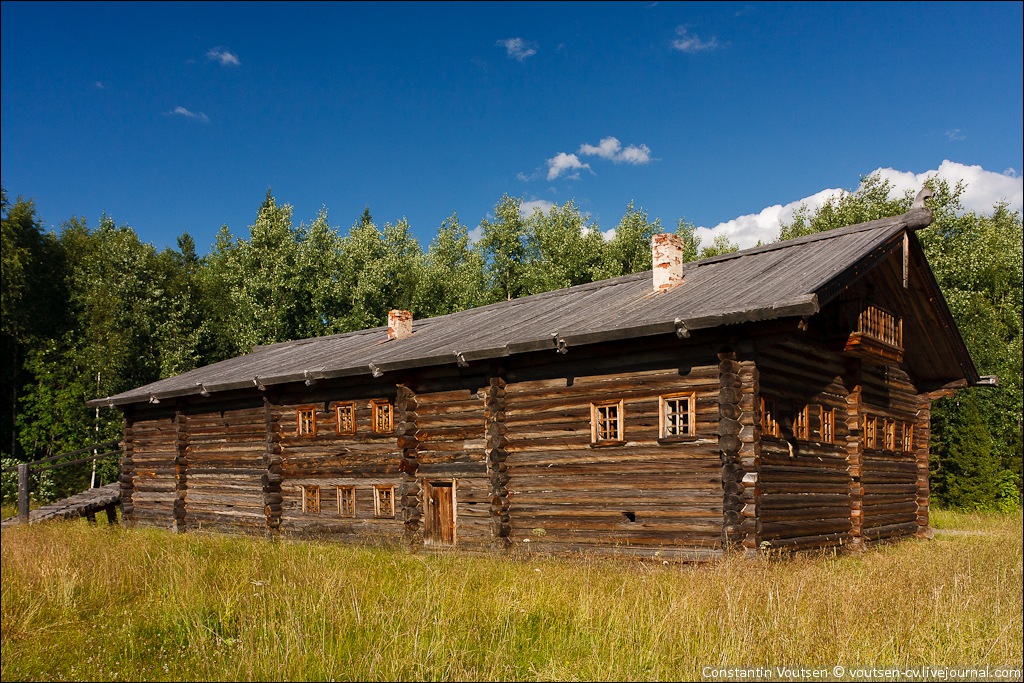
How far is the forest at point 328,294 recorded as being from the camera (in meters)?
31.6

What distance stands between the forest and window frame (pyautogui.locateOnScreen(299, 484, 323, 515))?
15.1 metres

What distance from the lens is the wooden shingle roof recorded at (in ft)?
46.5

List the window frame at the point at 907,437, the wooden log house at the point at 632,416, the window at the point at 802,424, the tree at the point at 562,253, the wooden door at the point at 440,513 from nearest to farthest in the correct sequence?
the wooden log house at the point at 632,416, the window at the point at 802,424, the wooden door at the point at 440,513, the window frame at the point at 907,437, the tree at the point at 562,253

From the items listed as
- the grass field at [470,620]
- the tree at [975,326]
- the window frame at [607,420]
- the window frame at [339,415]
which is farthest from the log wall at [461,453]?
the tree at [975,326]

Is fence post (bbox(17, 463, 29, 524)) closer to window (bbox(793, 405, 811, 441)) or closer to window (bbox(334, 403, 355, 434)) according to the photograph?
window (bbox(334, 403, 355, 434))

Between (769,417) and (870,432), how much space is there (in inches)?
226

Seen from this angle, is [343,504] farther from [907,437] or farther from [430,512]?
[907,437]

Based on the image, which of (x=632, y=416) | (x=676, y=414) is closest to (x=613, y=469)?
(x=632, y=416)

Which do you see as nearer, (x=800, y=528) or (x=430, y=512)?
(x=800, y=528)

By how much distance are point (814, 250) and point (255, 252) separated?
32.0 metres

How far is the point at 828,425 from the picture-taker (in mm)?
17484

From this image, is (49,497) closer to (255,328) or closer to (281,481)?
(255,328)

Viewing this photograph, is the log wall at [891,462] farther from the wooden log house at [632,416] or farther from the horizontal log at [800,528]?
the horizontal log at [800,528]

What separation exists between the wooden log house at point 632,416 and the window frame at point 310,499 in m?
0.06
